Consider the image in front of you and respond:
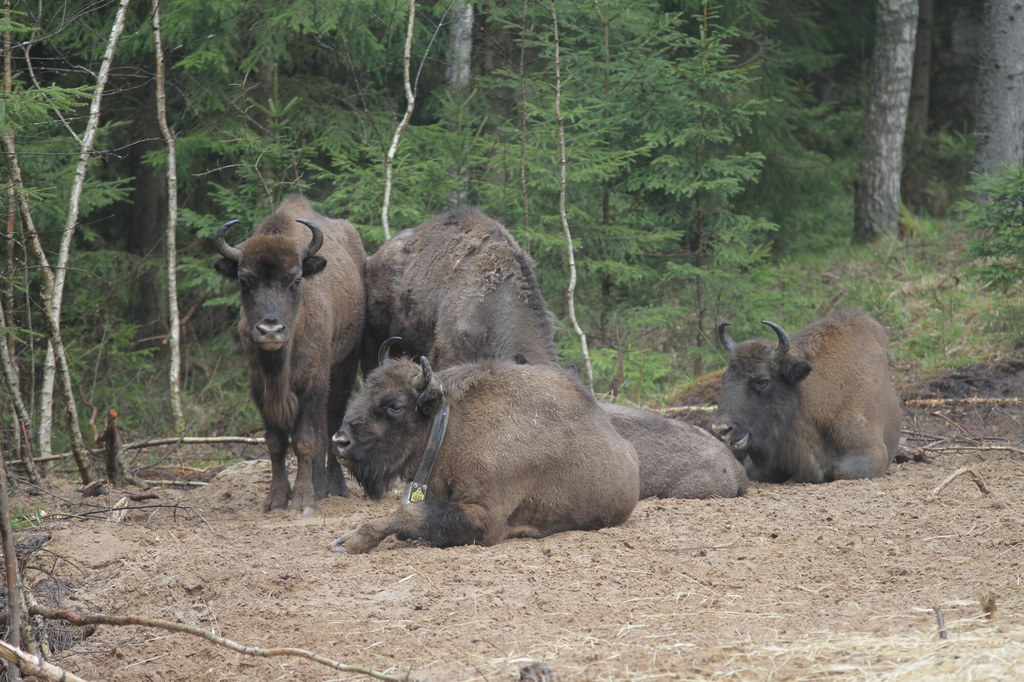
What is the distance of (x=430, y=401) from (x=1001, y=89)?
16.8 metres

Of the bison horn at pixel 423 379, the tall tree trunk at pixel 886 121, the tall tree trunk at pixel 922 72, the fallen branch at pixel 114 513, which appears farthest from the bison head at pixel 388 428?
the tall tree trunk at pixel 922 72

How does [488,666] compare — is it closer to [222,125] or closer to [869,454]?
[869,454]

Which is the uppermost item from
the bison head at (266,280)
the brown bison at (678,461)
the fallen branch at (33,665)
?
the bison head at (266,280)

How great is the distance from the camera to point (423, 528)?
22.8 feet

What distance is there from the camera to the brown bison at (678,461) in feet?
29.7

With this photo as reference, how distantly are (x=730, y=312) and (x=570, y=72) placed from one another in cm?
443

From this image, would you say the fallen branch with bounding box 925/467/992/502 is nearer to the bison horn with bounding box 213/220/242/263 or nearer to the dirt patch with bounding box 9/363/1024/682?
the dirt patch with bounding box 9/363/1024/682

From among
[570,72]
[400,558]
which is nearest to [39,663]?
[400,558]

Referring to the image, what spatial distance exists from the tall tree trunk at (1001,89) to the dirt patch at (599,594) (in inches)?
538

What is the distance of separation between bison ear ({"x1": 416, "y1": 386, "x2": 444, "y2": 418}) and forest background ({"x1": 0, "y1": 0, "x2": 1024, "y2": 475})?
17.0 feet

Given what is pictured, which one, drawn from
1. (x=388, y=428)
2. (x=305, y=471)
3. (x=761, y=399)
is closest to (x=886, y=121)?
(x=761, y=399)

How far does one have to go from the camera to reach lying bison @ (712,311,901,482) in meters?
9.95

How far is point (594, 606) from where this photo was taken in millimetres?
5652

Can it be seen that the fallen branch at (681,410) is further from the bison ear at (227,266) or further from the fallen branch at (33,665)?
the fallen branch at (33,665)
